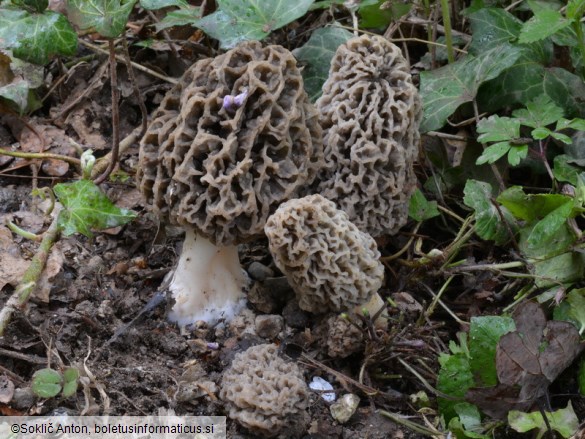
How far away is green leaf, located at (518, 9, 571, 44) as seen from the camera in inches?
166

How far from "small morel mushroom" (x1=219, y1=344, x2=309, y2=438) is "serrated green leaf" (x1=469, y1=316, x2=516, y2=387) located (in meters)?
0.87

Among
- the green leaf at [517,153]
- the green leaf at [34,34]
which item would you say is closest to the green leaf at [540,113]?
the green leaf at [517,153]

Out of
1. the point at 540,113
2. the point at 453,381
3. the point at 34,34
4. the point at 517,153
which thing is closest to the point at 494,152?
the point at 517,153

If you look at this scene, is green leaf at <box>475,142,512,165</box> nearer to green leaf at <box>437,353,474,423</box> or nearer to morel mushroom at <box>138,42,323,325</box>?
morel mushroom at <box>138,42,323,325</box>

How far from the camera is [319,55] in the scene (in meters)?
5.28

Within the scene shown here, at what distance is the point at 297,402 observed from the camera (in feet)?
12.1

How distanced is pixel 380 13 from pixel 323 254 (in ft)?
7.30

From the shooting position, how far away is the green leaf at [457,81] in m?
4.86

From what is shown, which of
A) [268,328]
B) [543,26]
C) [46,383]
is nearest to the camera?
[46,383]

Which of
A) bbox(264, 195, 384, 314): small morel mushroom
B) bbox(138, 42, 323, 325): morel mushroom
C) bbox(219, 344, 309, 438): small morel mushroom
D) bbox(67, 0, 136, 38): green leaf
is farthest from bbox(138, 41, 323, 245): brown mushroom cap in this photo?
bbox(219, 344, 309, 438): small morel mushroom

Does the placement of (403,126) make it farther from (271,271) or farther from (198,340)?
(198,340)

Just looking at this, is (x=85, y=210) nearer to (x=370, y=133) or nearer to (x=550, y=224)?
(x=370, y=133)

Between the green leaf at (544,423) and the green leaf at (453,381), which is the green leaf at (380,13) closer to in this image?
the green leaf at (453,381)

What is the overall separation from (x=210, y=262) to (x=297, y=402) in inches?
45.1
